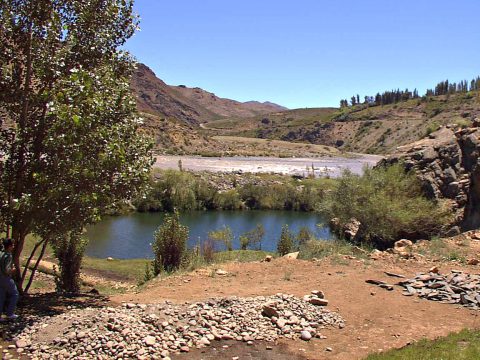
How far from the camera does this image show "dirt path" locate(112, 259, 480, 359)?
36.1 feet

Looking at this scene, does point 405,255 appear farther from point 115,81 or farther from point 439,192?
point 115,81

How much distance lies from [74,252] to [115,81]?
11.0 meters

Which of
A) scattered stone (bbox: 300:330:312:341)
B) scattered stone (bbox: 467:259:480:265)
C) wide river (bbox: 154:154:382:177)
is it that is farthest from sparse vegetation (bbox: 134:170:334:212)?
scattered stone (bbox: 300:330:312:341)

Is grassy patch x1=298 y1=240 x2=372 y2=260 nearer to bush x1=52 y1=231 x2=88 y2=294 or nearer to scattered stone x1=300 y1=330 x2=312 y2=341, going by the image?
scattered stone x1=300 y1=330 x2=312 y2=341

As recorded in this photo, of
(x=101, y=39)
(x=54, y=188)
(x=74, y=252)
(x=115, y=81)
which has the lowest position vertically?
(x=74, y=252)

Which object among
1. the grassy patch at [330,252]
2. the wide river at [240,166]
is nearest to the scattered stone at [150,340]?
the grassy patch at [330,252]

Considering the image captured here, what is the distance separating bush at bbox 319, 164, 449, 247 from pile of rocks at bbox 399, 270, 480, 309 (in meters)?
12.2

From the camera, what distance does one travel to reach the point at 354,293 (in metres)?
14.8

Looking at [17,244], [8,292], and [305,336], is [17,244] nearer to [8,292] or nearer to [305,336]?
[8,292]

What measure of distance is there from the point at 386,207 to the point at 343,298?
1563 centimetres

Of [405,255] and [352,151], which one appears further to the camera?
[352,151]

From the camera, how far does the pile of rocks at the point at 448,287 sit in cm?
1391

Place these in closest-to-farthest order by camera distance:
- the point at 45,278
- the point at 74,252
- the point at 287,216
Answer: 1. the point at 74,252
2. the point at 45,278
3. the point at 287,216

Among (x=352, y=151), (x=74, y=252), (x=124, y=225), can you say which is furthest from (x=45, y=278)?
(x=352, y=151)
